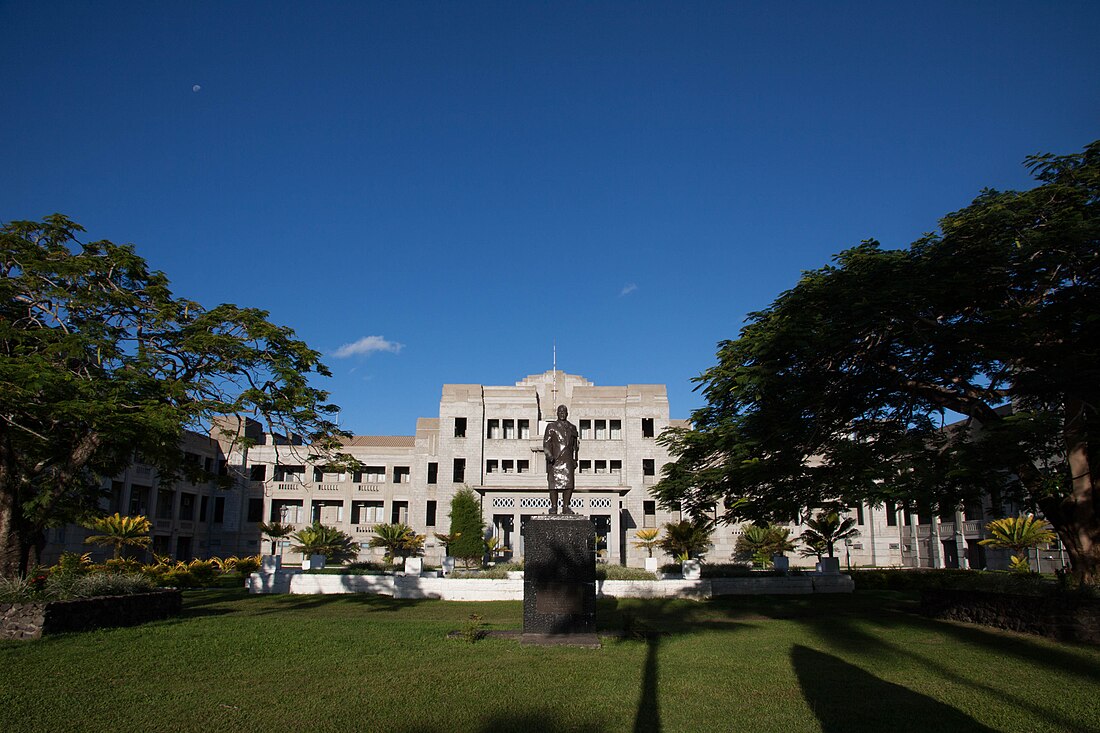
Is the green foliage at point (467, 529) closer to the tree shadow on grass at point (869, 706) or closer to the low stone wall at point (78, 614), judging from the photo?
the low stone wall at point (78, 614)

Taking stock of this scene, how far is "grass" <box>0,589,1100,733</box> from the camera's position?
834 centimetres

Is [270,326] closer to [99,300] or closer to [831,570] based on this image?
[99,300]

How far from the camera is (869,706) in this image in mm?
9125

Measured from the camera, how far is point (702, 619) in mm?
19562

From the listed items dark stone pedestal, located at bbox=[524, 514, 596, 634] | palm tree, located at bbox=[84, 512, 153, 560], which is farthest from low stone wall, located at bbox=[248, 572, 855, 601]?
dark stone pedestal, located at bbox=[524, 514, 596, 634]

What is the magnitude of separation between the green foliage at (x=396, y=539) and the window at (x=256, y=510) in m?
11.3

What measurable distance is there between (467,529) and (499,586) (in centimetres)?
1630

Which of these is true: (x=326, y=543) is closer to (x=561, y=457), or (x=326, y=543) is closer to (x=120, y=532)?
(x=120, y=532)

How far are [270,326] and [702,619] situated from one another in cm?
1375

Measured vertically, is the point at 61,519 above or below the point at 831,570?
above

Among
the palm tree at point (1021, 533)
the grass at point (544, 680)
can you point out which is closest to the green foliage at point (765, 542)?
the palm tree at point (1021, 533)

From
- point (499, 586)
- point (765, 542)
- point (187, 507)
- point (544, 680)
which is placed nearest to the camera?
point (544, 680)

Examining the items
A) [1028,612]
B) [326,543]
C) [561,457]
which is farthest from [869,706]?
[326,543]

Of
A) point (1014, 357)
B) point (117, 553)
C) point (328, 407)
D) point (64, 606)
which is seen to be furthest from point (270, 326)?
point (117, 553)
